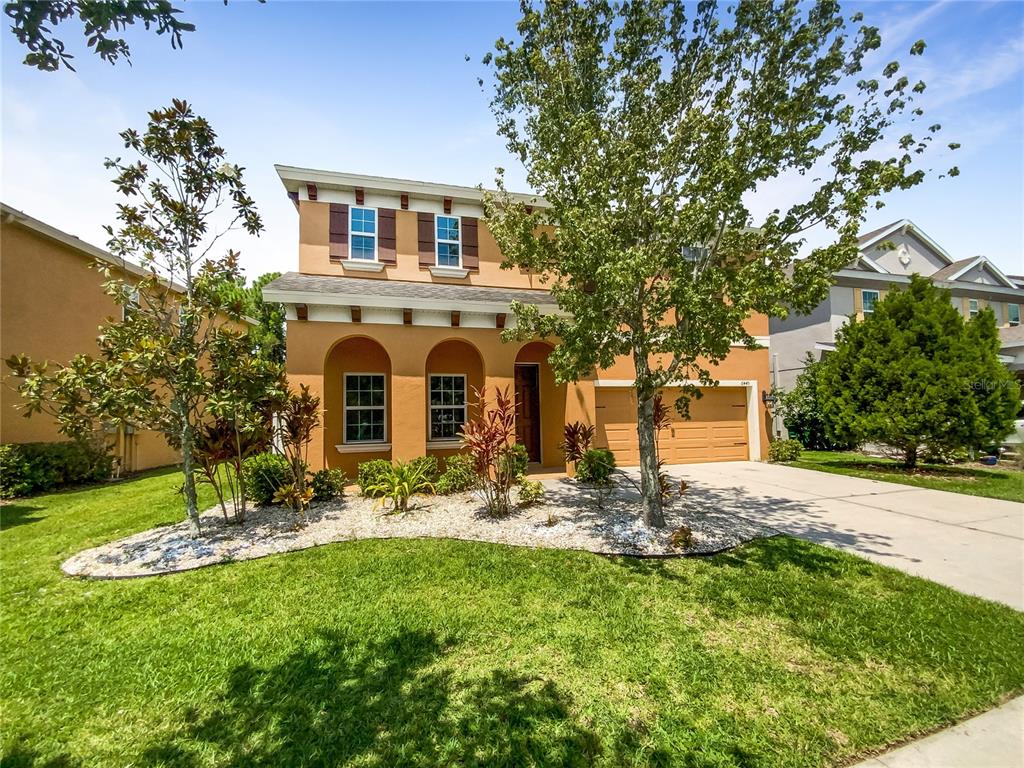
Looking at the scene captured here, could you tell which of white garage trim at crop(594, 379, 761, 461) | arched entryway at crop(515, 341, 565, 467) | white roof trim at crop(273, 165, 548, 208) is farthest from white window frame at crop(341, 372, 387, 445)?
white garage trim at crop(594, 379, 761, 461)

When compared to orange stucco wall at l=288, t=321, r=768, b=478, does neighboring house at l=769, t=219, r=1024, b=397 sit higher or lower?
higher

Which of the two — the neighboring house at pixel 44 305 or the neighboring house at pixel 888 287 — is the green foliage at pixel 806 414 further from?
the neighboring house at pixel 44 305

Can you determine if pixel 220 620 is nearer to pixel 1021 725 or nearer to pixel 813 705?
pixel 813 705

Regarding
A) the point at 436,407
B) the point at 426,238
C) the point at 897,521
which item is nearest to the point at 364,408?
the point at 436,407

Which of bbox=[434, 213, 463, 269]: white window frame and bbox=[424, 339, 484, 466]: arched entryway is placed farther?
bbox=[434, 213, 463, 269]: white window frame

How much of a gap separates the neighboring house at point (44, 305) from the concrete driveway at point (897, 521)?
15391 millimetres

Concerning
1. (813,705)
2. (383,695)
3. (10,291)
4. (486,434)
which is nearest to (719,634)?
(813,705)

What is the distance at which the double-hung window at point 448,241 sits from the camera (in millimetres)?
11945

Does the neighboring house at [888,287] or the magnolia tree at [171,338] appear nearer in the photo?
the magnolia tree at [171,338]

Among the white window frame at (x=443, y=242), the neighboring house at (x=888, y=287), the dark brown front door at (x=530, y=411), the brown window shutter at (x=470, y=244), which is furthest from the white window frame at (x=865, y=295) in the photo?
the white window frame at (x=443, y=242)

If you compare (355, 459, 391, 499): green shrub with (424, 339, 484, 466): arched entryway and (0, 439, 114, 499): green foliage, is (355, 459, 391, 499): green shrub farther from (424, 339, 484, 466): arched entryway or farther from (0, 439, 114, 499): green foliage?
(0, 439, 114, 499): green foliage

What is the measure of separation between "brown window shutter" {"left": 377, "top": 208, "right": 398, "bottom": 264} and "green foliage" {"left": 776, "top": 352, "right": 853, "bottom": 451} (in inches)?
595

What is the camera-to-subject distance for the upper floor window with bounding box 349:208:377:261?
11.3m

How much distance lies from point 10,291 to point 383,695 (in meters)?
14.9
